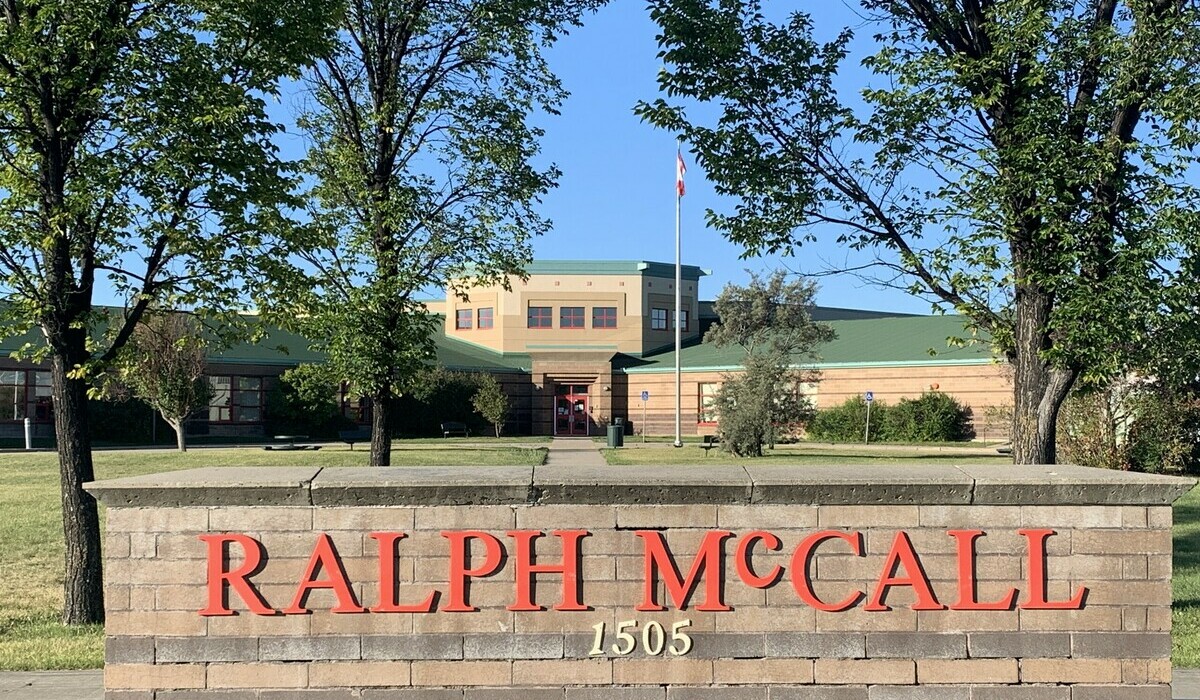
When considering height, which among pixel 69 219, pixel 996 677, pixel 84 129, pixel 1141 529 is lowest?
pixel 996 677

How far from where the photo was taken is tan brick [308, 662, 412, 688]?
516 centimetres

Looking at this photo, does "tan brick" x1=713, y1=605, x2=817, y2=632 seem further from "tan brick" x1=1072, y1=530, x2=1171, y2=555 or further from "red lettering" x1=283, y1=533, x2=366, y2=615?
"red lettering" x1=283, y1=533, x2=366, y2=615

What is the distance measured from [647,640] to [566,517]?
0.71 metres

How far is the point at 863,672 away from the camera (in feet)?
17.2

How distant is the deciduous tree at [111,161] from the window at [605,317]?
1980 inches

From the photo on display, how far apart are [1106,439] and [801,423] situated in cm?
2391

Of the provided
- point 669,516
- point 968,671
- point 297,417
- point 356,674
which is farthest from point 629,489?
point 297,417

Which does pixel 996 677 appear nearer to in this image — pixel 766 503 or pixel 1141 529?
pixel 1141 529

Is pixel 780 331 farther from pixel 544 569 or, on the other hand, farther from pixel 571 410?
pixel 544 569

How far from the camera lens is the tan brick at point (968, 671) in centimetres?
523

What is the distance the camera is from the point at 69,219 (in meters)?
8.12

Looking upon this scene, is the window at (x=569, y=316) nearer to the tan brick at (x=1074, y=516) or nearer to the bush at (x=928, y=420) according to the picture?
the bush at (x=928, y=420)

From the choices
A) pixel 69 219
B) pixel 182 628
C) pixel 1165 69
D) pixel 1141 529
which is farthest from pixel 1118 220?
pixel 69 219

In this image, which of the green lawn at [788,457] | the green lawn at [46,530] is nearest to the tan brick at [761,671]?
the green lawn at [46,530]
